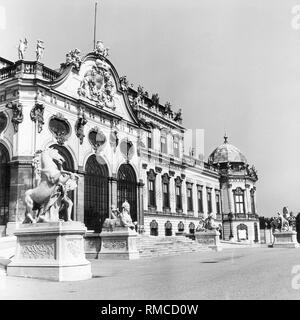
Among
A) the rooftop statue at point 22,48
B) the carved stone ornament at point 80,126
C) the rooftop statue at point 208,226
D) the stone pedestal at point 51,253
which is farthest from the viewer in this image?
the rooftop statue at point 208,226

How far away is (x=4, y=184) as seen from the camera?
27.5 meters

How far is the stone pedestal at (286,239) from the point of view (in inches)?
1283

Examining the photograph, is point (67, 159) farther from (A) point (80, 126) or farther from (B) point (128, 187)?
(B) point (128, 187)

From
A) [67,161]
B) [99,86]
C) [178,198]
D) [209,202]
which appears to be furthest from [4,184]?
[209,202]

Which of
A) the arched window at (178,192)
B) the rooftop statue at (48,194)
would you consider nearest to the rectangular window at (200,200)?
the arched window at (178,192)

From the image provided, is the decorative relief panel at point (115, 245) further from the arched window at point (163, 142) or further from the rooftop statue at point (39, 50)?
the arched window at point (163, 142)

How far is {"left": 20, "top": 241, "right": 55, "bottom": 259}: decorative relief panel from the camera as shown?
518 inches

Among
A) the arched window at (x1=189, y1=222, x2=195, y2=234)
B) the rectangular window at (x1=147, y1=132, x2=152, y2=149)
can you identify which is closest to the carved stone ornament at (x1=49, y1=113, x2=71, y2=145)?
the rectangular window at (x1=147, y1=132, x2=152, y2=149)

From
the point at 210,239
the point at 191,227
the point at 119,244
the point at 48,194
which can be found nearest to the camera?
the point at 48,194

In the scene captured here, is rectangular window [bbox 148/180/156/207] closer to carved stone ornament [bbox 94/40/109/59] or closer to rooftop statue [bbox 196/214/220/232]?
rooftop statue [bbox 196/214/220/232]

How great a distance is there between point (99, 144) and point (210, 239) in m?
11.2

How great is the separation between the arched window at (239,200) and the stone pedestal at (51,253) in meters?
48.2

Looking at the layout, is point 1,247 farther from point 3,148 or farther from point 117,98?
point 117,98
